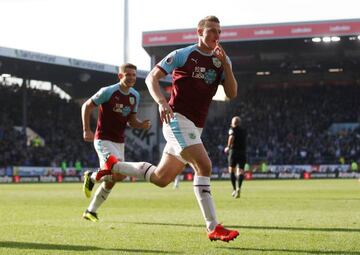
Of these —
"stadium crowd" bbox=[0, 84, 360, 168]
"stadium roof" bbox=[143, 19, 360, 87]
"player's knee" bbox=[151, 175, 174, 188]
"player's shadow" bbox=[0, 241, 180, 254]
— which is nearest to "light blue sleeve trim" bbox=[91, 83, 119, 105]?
"player's knee" bbox=[151, 175, 174, 188]

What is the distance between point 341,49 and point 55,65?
74.4 feet

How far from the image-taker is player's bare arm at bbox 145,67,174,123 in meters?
7.09

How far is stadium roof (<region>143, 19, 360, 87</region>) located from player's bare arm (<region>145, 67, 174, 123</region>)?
4061 cm

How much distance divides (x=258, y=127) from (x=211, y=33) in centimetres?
4637

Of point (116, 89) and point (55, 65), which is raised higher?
point (55, 65)

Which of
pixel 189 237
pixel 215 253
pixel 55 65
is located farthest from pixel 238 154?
pixel 55 65

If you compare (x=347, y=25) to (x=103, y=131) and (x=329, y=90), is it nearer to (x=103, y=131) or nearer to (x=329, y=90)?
(x=329, y=90)

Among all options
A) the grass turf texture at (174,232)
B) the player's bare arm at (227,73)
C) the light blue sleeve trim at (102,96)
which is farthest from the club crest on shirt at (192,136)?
the light blue sleeve trim at (102,96)

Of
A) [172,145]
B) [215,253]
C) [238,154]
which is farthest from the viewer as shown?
[238,154]

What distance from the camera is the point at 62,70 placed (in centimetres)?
4669

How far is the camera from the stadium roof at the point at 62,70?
41.2 m

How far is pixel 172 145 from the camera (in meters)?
7.46

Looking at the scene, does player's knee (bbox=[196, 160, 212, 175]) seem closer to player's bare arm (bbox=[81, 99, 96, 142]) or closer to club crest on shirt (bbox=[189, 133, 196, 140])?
club crest on shirt (bbox=[189, 133, 196, 140])

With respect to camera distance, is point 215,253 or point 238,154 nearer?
point 215,253
